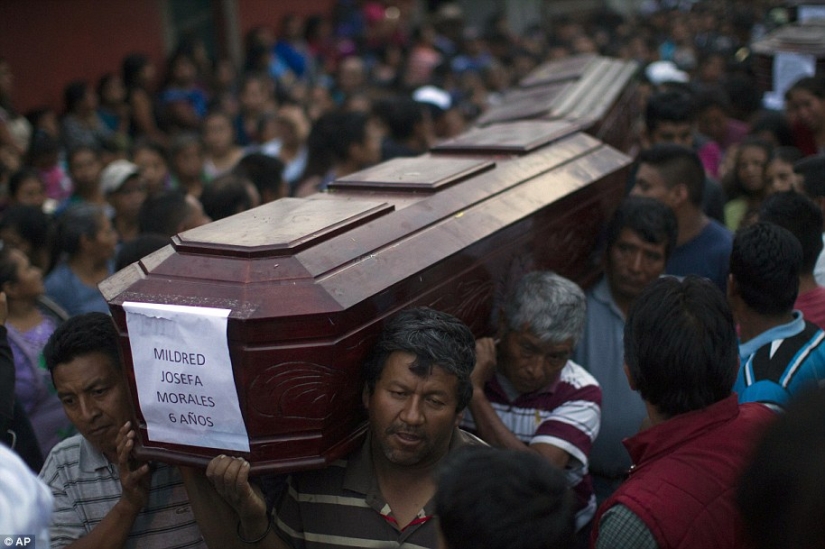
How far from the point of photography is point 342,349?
2.04 m

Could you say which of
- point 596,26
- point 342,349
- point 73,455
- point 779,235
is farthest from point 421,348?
point 596,26

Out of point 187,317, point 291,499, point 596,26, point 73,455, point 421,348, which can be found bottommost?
point 596,26

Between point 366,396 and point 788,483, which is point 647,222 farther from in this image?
point 788,483

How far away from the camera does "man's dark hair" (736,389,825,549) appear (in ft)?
4.32

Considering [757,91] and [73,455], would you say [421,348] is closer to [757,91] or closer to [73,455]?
[73,455]

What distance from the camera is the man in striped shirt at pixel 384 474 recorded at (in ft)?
6.79

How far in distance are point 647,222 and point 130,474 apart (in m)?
1.79

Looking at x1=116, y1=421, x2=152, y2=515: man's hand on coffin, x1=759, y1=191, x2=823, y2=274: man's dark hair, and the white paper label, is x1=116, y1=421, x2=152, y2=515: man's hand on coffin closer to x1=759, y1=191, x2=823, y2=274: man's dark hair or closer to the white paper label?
x1=759, y1=191, x2=823, y2=274: man's dark hair

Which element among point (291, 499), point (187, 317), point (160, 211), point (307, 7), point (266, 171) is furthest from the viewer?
point (307, 7)

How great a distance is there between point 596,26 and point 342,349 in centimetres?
1535

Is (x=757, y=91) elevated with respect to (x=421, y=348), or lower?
lower

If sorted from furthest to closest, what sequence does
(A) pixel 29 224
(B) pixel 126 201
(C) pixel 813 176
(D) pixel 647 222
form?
1. (B) pixel 126 201
2. (A) pixel 29 224
3. (C) pixel 813 176
4. (D) pixel 647 222

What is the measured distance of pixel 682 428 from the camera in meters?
2.03

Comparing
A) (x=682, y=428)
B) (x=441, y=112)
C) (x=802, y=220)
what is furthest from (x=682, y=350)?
(x=441, y=112)
